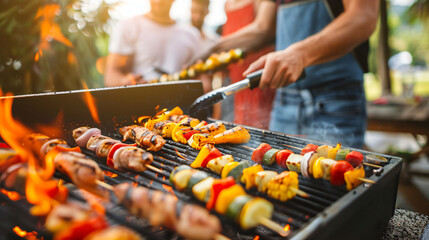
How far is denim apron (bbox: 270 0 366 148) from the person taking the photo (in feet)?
10.7

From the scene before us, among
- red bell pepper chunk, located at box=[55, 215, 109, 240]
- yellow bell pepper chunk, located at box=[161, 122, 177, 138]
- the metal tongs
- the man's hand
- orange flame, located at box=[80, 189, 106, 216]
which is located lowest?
orange flame, located at box=[80, 189, 106, 216]

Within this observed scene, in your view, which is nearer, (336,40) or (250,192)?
(250,192)

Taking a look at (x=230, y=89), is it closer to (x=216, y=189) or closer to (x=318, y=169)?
(x=318, y=169)

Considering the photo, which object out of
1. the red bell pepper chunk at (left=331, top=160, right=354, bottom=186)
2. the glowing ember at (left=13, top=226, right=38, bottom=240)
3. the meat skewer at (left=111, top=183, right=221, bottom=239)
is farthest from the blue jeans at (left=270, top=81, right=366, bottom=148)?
the glowing ember at (left=13, top=226, right=38, bottom=240)

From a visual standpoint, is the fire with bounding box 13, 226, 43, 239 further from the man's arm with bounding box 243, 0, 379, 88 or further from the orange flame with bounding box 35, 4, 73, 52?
the orange flame with bounding box 35, 4, 73, 52

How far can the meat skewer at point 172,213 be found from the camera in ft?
3.51

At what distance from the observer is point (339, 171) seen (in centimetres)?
160

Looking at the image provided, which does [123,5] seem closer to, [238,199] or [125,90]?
[125,90]

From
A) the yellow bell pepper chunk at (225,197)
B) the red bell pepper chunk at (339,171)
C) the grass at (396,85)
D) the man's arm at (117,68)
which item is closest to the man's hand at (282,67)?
the red bell pepper chunk at (339,171)

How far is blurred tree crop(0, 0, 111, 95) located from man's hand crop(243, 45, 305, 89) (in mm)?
4187

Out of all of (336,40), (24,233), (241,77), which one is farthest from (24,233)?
(241,77)

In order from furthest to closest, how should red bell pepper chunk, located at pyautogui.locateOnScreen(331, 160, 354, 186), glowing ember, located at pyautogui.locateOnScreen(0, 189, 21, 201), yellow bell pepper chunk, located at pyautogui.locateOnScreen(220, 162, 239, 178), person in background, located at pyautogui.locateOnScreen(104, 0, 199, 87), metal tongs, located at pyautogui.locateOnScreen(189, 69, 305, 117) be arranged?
person in background, located at pyautogui.locateOnScreen(104, 0, 199, 87)
metal tongs, located at pyautogui.locateOnScreen(189, 69, 305, 117)
yellow bell pepper chunk, located at pyautogui.locateOnScreen(220, 162, 239, 178)
red bell pepper chunk, located at pyautogui.locateOnScreen(331, 160, 354, 186)
glowing ember, located at pyautogui.locateOnScreen(0, 189, 21, 201)

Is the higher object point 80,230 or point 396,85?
point 396,85

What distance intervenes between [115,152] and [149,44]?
3.71 metres
